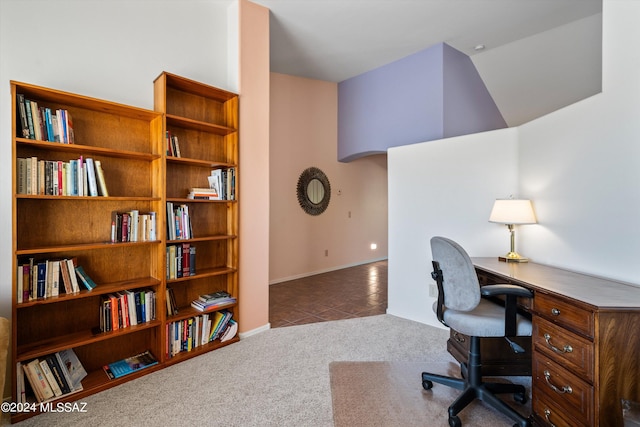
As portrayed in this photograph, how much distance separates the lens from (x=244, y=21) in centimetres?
291

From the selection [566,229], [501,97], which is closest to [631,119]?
[566,229]

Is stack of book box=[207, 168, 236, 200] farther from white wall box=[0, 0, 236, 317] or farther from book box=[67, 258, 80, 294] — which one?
book box=[67, 258, 80, 294]

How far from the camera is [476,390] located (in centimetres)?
186

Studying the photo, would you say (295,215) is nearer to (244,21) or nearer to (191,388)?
(244,21)

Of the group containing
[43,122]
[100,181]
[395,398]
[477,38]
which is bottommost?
[395,398]

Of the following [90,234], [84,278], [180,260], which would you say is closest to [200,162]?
[180,260]

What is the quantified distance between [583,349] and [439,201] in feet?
6.60

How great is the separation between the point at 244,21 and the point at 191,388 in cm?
325

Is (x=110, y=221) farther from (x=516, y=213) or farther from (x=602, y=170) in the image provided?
(x=602, y=170)

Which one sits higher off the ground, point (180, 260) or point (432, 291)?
point (180, 260)

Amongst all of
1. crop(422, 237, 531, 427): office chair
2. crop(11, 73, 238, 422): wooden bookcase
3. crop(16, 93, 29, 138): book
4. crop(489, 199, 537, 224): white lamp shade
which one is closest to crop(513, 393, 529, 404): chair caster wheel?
crop(422, 237, 531, 427): office chair

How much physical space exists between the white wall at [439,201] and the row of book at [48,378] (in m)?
3.01

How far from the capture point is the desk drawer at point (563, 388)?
1.35m

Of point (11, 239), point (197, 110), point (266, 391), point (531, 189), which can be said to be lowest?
point (266, 391)
